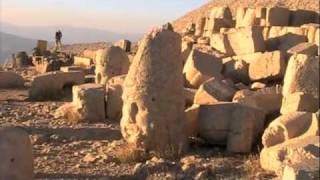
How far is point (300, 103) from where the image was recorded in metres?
9.93

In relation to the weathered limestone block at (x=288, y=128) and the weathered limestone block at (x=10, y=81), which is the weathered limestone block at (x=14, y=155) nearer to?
the weathered limestone block at (x=288, y=128)

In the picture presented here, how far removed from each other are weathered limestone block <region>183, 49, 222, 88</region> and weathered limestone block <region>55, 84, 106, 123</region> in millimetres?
2096

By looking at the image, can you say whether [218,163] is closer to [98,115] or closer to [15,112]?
[98,115]

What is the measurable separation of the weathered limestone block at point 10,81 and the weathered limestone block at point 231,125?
30.8 feet

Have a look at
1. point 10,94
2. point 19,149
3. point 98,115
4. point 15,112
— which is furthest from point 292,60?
point 10,94

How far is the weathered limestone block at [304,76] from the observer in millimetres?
10445

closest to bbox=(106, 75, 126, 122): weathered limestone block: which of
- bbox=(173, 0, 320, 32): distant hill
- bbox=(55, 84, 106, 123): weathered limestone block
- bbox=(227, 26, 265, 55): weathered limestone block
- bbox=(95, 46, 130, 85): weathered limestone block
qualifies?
bbox=(55, 84, 106, 123): weathered limestone block

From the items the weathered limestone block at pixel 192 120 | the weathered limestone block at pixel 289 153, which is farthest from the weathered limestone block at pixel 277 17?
the weathered limestone block at pixel 289 153

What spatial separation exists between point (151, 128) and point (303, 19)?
11715 millimetres

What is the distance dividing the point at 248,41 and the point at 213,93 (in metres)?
4.93

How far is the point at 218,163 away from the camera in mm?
9023

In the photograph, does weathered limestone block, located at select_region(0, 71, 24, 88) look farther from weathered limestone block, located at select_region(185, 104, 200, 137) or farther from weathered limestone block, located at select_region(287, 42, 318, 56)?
weathered limestone block, located at select_region(185, 104, 200, 137)

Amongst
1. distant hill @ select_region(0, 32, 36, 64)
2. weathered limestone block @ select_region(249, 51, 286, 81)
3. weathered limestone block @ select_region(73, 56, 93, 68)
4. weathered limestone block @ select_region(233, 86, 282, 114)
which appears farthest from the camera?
distant hill @ select_region(0, 32, 36, 64)

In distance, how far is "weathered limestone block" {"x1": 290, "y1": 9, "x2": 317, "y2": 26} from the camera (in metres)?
19.6
